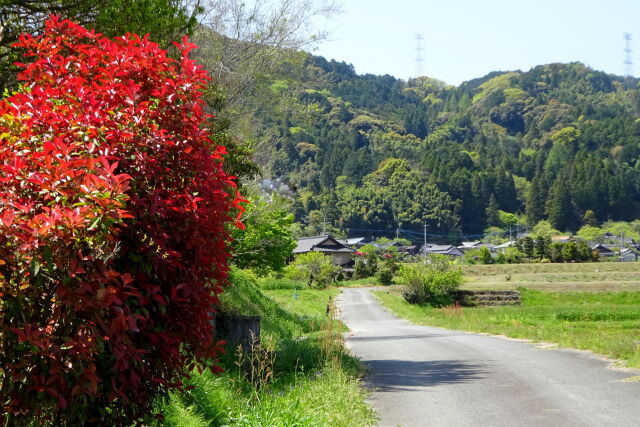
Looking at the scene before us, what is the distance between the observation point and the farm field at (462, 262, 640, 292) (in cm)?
5338

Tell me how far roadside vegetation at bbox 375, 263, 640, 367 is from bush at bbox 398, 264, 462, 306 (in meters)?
1.03

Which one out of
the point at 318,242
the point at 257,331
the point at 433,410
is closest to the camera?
the point at 433,410

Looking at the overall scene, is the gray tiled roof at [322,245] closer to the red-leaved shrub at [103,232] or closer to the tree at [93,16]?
the tree at [93,16]

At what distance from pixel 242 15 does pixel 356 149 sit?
169671mm

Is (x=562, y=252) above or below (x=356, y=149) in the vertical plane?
below

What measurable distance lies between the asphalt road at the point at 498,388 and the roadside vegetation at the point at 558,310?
55.5 inches

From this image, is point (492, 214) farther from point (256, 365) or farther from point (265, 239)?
point (256, 365)

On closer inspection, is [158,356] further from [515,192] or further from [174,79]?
[515,192]

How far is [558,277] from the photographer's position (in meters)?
61.7

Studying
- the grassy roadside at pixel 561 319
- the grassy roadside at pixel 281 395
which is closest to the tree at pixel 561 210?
the grassy roadside at pixel 561 319

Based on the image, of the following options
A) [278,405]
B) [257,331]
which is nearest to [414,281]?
[257,331]

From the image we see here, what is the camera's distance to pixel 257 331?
36.8 ft

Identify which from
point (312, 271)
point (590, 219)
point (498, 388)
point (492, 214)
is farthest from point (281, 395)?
point (492, 214)

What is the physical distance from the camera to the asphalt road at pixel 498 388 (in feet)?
26.2
